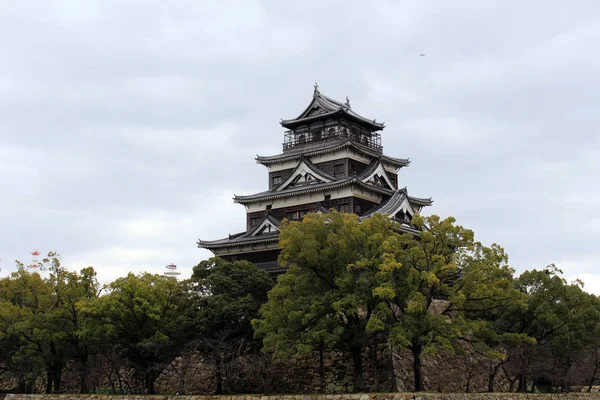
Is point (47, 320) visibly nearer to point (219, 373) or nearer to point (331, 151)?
point (219, 373)

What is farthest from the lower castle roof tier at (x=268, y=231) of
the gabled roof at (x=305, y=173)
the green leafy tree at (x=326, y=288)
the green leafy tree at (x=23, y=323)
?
the green leafy tree at (x=23, y=323)

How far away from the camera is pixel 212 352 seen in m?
27.8

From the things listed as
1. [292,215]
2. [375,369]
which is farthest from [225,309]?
[292,215]

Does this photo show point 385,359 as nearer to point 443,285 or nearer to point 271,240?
point 443,285

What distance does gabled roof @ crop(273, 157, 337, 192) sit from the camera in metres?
36.1

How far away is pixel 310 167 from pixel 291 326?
43.7 ft

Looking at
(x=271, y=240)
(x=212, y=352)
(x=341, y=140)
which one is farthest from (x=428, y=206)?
(x=212, y=352)

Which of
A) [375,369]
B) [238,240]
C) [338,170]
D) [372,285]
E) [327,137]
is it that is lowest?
[375,369]

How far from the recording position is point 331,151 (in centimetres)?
3681

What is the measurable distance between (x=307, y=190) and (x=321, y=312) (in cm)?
1191

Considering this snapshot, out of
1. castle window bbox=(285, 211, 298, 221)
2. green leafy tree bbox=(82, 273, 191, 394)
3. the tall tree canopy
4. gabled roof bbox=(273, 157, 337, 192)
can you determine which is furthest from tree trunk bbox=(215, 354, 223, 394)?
gabled roof bbox=(273, 157, 337, 192)

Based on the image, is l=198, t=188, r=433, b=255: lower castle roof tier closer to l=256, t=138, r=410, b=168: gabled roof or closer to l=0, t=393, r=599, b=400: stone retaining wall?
l=256, t=138, r=410, b=168: gabled roof

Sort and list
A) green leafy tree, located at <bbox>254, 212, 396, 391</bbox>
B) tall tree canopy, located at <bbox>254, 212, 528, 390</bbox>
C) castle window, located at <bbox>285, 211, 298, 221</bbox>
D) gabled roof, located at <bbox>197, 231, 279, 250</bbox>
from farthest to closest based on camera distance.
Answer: castle window, located at <bbox>285, 211, 298, 221</bbox> → gabled roof, located at <bbox>197, 231, 279, 250</bbox> → green leafy tree, located at <bbox>254, 212, 396, 391</bbox> → tall tree canopy, located at <bbox>254, 212, 528, 390</bbox>

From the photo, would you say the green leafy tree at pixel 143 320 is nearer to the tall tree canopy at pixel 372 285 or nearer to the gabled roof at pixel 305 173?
the tall tree canopy at pixel 372 285
